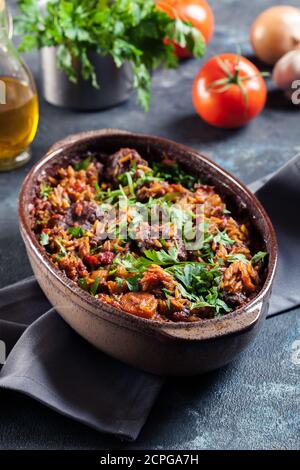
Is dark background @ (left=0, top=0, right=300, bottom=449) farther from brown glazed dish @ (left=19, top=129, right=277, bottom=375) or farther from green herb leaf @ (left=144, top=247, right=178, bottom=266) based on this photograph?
green herb leaf @ (left=144, top=247, right=178, bottom=266)

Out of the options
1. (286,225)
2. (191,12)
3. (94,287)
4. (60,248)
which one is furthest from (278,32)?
(94,287)

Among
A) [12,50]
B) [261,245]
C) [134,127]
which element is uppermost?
[12,50]

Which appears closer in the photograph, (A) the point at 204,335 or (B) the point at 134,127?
(A) the point at 204,335

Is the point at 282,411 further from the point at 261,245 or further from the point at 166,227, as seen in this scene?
the point at 166,227

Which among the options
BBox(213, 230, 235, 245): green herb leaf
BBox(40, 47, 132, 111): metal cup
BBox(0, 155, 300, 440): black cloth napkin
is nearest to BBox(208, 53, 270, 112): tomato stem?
BBox(40, 47, 132, 111): metal cup

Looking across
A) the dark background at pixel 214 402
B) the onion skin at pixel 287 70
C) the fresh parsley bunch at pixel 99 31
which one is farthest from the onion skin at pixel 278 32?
the dark background at pixel 214 402

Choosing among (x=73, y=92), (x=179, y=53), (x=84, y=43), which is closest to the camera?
(x=84, y=43)

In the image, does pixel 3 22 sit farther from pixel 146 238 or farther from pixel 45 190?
pixel 146 238

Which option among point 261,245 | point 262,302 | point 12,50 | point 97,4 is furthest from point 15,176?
point 262,302
